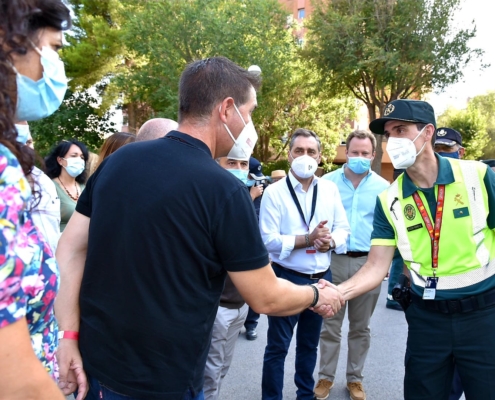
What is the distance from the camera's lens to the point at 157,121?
3293 millimetres

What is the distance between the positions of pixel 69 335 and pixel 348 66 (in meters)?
19.8

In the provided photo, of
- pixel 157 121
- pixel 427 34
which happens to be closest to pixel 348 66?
pixel 427 34

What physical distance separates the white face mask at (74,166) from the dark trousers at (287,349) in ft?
8.34

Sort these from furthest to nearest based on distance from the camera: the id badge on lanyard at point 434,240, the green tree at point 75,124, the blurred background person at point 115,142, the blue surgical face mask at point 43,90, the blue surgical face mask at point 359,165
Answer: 1. the green tree at point 75,124
2. the blue surgical face mask at point 359,165
3. the blurred background person at point 115,142
4. the id badge on lanyard at point 434,240
5. the blue surgical face mask at point 43,90

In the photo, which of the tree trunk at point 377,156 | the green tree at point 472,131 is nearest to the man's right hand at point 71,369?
the tree trunk at point 377,156

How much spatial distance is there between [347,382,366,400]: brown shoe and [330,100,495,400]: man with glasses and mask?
1.38 meters

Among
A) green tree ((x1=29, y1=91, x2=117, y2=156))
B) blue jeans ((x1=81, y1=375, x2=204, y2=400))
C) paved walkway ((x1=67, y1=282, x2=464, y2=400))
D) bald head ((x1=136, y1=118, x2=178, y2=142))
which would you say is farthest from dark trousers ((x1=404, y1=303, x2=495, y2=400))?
green tree ((x1=29, y1=91, x2=117, y2=156))

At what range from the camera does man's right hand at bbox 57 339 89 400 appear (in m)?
1.82

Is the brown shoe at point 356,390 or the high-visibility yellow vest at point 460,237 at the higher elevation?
the high-visibility yellow vest at point 460,237

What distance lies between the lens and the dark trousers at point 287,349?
360cm

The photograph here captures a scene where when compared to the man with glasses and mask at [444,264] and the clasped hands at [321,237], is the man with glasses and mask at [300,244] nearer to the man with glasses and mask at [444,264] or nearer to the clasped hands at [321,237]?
the clasped hands at [321,237]

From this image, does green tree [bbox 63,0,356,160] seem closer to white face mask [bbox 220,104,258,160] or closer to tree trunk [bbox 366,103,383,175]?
tree trunk [bbox 366,103,383,175]

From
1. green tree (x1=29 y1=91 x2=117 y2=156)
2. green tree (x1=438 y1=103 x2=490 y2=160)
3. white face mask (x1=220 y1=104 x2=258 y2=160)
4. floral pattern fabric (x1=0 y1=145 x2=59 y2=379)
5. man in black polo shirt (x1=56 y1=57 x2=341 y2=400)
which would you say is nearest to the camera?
floral pattern fabric (x1=0 y1=145 x2=59 y2=379)

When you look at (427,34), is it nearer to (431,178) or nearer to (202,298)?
(431,178)
